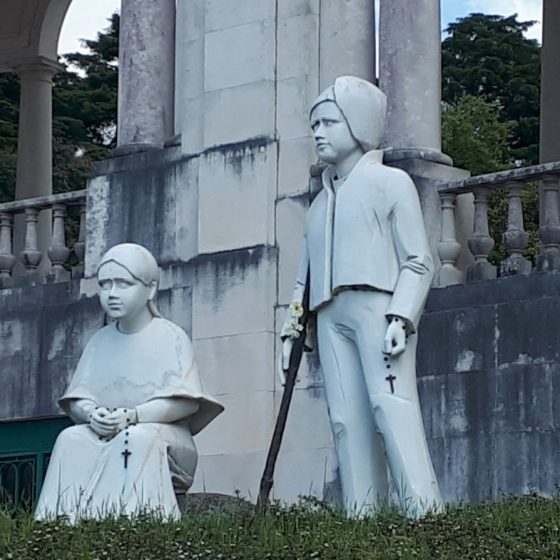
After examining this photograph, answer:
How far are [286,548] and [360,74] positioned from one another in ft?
26.4

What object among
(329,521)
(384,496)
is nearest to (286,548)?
(329,521)

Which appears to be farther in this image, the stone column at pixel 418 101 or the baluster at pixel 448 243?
the stone column at pixel 418 101

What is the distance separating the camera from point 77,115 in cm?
4181

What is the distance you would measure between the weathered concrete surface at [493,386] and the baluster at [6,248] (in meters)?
5.06

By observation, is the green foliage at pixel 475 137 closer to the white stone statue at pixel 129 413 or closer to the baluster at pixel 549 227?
the baluster at pixel 549 227

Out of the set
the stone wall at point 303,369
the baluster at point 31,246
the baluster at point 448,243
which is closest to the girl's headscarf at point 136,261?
the stone wall at point 303,369

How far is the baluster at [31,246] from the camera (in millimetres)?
22688

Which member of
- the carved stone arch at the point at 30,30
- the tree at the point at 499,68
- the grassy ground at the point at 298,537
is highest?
the tree at the point at 499,68

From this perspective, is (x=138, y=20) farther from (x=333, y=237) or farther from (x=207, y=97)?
(x=333, y=237)

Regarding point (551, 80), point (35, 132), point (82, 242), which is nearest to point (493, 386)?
point (82, 242)

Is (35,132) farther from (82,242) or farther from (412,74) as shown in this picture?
(412,74)

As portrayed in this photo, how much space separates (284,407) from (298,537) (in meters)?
1.83

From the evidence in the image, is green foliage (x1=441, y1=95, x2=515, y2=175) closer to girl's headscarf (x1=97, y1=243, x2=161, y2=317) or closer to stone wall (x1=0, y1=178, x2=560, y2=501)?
stone wall (x1=0, y1=178, x2=560, y2=501)

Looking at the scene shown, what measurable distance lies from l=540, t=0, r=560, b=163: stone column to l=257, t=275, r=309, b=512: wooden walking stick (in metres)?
11.6
